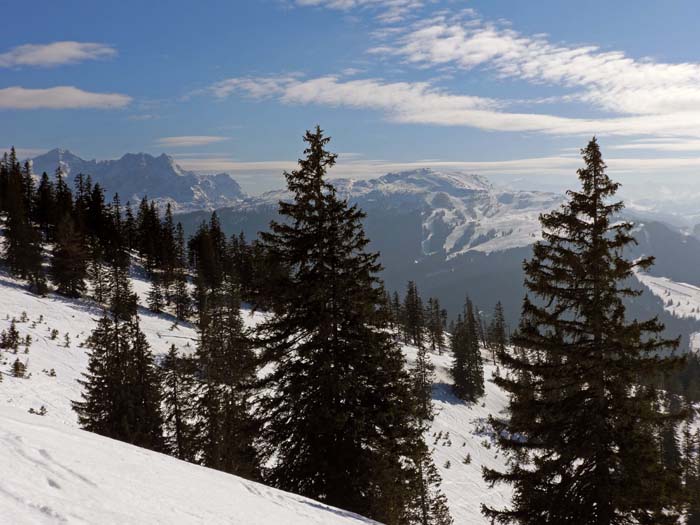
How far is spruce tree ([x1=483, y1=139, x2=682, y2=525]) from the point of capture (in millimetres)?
10695

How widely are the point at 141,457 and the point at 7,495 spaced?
3341 mm

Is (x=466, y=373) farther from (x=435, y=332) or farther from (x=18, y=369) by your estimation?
(x=18, y=369)

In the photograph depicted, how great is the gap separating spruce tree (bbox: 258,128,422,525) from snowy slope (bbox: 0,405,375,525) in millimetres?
4059

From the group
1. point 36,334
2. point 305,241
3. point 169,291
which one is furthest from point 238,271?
point 305,241

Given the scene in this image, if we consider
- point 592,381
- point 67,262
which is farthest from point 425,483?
point 67,262

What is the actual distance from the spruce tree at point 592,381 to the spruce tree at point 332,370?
339 centimetres

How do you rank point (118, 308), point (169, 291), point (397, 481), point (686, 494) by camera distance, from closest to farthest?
1. point (686, 494)
2. point (397, 481)
3. point (118, 308)
4. point (169, 291)

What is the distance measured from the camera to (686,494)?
1064 cm

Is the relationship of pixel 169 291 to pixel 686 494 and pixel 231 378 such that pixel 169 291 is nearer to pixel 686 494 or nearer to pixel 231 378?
pixel 231 378

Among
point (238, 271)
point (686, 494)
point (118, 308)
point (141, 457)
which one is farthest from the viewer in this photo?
point (238, 271)

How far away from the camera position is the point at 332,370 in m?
12.8

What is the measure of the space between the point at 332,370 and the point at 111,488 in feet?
24.9

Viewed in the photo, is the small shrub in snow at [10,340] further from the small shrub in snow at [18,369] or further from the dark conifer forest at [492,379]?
the dark conifer forest at [492,379]

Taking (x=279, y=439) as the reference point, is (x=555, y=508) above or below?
below
